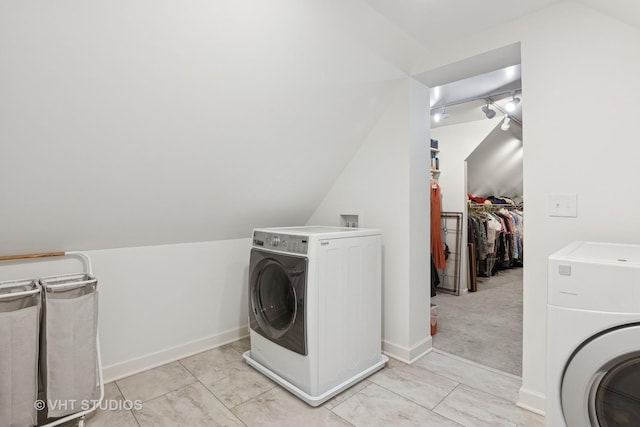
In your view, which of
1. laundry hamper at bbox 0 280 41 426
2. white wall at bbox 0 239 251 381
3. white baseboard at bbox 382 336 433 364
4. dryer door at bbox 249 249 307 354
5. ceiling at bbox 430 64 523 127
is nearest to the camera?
laundry hamper at bbox 0 280 41 426

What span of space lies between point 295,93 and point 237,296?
1718mm

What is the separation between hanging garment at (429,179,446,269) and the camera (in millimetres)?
4188

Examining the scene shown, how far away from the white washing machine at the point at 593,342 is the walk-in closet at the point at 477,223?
1.28 meters

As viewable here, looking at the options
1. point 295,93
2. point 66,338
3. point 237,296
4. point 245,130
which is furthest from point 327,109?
point 66,338

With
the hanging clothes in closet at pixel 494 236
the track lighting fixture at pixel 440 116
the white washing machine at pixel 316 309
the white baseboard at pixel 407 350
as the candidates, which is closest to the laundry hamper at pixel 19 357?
the white washing machine at pixel 316 309

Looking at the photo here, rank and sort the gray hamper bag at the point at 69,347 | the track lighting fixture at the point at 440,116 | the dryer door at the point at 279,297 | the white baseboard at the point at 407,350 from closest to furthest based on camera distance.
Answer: the gray hamper bag at the point at 69,347
the dryer door at the point at 279,297
the white baseboard at the point at 407,350
the track lighting fixture at the point at 440,116

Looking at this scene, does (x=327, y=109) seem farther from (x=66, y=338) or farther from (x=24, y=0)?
(x=66, y=338)

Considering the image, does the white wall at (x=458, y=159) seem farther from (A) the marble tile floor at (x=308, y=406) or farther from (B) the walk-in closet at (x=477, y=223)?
(A) the marble tile floor at (x=308, y=406)

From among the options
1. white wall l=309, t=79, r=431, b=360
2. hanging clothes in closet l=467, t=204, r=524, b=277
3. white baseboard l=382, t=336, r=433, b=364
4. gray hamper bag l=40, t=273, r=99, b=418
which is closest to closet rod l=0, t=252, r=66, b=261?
gray hamper bag l=40, t=273, r=99, b=418

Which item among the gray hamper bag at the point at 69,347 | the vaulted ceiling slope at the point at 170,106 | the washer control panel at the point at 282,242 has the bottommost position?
the gray hamper bag at the point at 69,347

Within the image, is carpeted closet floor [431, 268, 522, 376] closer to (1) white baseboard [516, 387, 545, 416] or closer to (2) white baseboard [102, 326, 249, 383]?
(1) white baseboard [516, 387, 545, 416]

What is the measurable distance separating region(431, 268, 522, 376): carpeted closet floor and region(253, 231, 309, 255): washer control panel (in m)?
1.55

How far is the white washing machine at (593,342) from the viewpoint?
0.99 m

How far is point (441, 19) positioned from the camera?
6.32 ft
